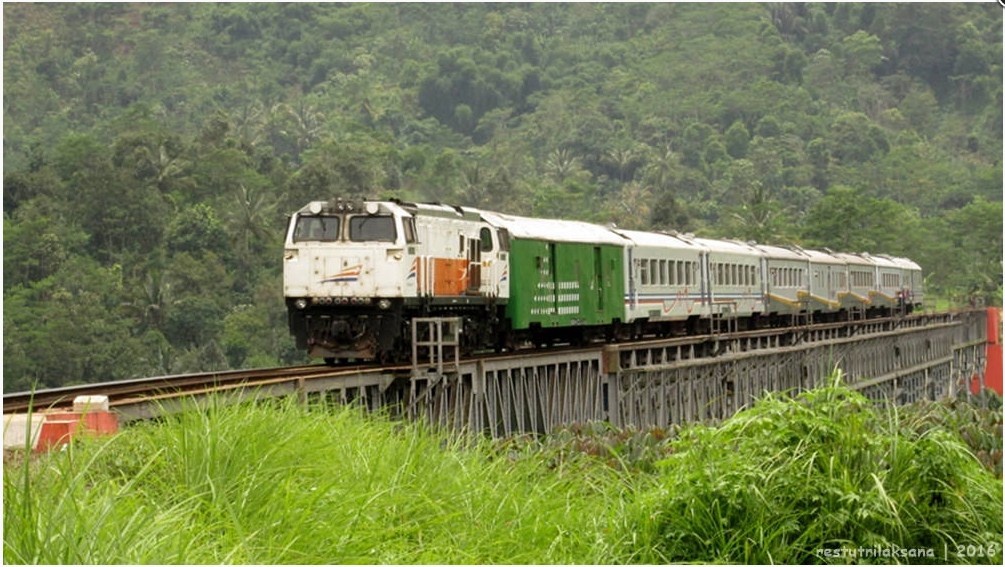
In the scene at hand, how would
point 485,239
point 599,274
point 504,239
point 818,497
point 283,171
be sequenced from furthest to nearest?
point 283,171 < point 599,274 < point 504,239 < point 485,239 < point 818,497

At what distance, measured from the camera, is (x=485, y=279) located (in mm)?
25656

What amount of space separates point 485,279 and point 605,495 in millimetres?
14317

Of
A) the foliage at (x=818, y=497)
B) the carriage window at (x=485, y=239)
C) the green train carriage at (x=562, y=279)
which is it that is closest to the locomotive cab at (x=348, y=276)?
the carriage window at (x=485, y=239)

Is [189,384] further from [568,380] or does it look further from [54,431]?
[568,380]

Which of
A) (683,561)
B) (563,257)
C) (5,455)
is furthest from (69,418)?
(563,257)

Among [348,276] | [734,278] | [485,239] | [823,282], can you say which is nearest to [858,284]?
[823,282]

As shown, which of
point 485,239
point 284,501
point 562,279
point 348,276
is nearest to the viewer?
point 284,501

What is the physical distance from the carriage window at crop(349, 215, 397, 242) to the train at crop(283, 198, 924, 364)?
2 centimetres

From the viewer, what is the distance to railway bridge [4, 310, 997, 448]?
17422 millimetres

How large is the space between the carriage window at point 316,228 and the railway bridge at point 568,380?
1.96 metres

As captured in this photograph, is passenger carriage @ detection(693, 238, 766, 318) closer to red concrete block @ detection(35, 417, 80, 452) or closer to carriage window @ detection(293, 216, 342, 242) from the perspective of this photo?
carriage window @ detection(293, 216, 342, 242)

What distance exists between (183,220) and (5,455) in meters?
78.3

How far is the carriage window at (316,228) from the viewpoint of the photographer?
906 inches

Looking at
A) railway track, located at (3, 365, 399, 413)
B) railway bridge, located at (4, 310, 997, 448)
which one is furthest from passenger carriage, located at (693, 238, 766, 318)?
railway track, located at (3, 365, 399, 413)
